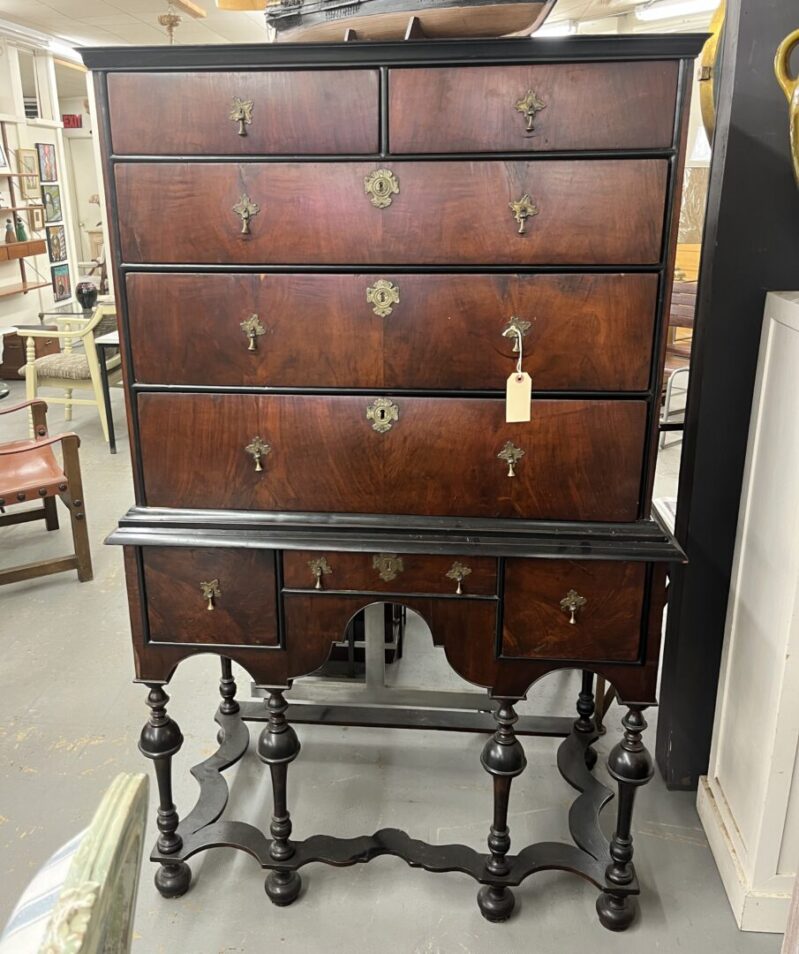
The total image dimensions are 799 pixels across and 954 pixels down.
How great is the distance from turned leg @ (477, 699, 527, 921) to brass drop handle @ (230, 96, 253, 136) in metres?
1.15

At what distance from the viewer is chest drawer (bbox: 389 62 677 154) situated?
1.34 metres

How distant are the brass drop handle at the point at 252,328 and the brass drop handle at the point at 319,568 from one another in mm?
415

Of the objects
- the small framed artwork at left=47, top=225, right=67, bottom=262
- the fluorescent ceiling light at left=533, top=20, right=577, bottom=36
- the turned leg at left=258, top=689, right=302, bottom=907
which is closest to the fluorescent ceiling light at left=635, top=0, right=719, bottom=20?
the fluorescent ceiling light at left=533, top=20, right=577, bottom=36

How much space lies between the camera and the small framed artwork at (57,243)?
8148mm

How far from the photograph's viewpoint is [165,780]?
1775mm

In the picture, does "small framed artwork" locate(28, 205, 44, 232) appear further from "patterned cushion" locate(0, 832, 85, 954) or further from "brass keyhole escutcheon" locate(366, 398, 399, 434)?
"patterned cushion" locate(0, 832, 85, 954)

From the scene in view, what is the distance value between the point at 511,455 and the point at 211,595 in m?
0.64

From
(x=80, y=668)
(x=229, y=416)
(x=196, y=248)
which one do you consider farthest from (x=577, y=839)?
(x=80, y=668)

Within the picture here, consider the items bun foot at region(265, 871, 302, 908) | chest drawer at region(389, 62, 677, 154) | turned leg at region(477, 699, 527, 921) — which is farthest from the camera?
bun foot at region(265, 871, 302, 908)

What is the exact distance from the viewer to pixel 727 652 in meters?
1.90

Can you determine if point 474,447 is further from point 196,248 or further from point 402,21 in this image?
point 402,21

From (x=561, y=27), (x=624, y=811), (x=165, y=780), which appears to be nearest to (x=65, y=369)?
(x=165, y=780)

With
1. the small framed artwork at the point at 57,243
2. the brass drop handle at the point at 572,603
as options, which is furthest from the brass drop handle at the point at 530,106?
the small framed artwork at the point at 57,243

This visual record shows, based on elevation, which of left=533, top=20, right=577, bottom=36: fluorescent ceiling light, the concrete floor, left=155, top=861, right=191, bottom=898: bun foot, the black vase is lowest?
the concrete floor
